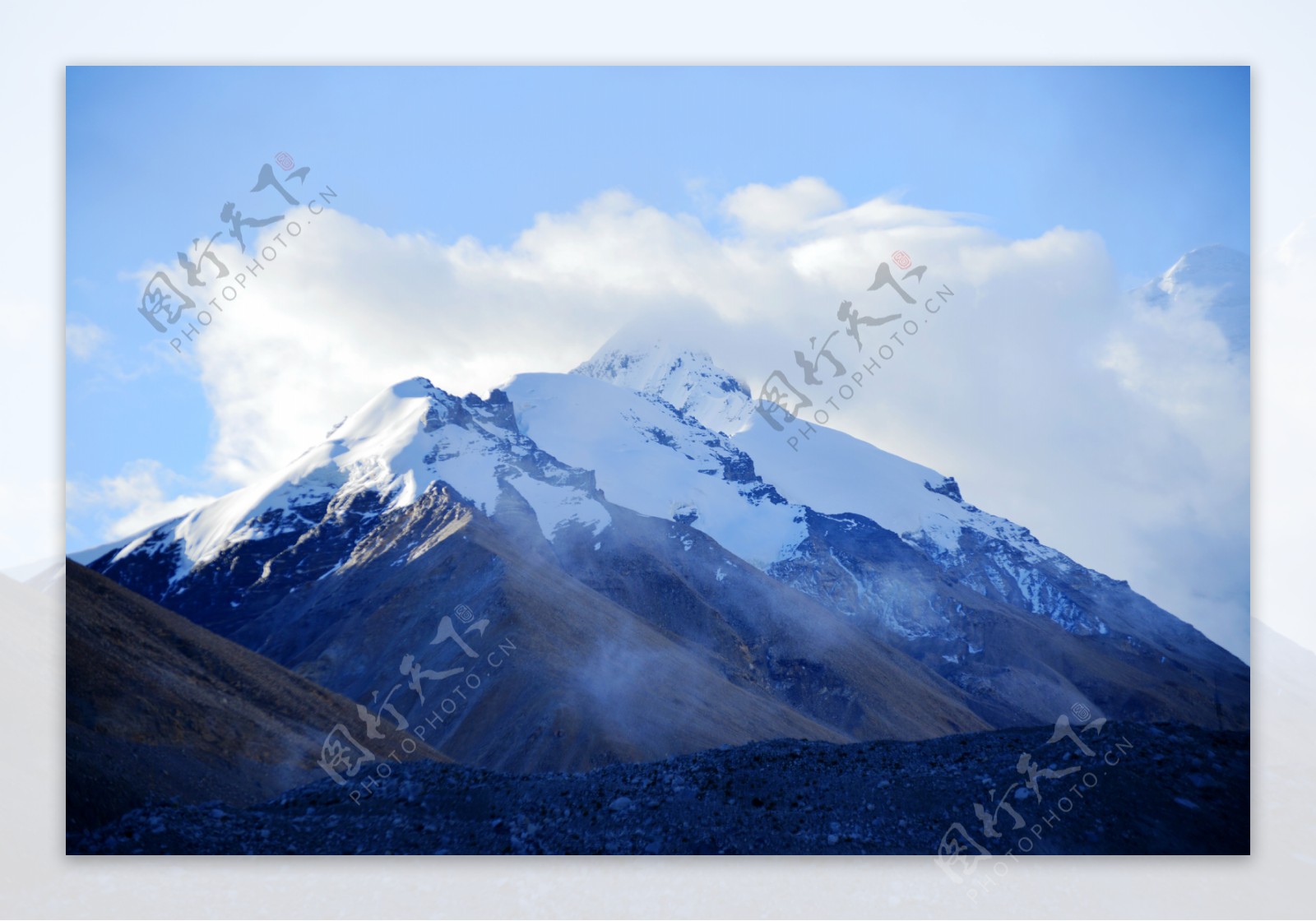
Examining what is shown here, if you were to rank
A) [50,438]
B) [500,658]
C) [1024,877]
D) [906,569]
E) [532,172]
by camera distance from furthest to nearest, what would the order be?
[906,569], [500,658], [532,172], [50,438], [1024,877]

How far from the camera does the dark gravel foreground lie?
21.7ft

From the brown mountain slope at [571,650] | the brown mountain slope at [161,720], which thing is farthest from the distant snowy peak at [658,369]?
the brown mountain slope at [161,720]

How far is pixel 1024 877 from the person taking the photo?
6.57 meters

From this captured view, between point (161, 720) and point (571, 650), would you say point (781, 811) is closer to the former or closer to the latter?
point (161, 720)

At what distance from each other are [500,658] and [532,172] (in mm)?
6503

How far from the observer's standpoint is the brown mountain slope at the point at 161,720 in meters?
6.66

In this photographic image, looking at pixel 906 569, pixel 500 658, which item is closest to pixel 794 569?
pixel 906 569

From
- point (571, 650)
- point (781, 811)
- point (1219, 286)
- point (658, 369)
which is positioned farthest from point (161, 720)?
point (658, 369)

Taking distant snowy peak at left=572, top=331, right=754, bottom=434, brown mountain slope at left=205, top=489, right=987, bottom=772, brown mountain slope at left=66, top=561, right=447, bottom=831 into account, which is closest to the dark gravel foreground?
brown mountain slope at left=66, top=561, right=447, bottom=831

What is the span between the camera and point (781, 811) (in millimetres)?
6816

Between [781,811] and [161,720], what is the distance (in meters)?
4.48

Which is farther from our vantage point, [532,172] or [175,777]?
[532,172]

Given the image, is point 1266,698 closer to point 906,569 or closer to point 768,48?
point 768,48

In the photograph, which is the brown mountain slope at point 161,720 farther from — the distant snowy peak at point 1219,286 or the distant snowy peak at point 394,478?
the distant snowy peak at point 1219,286
